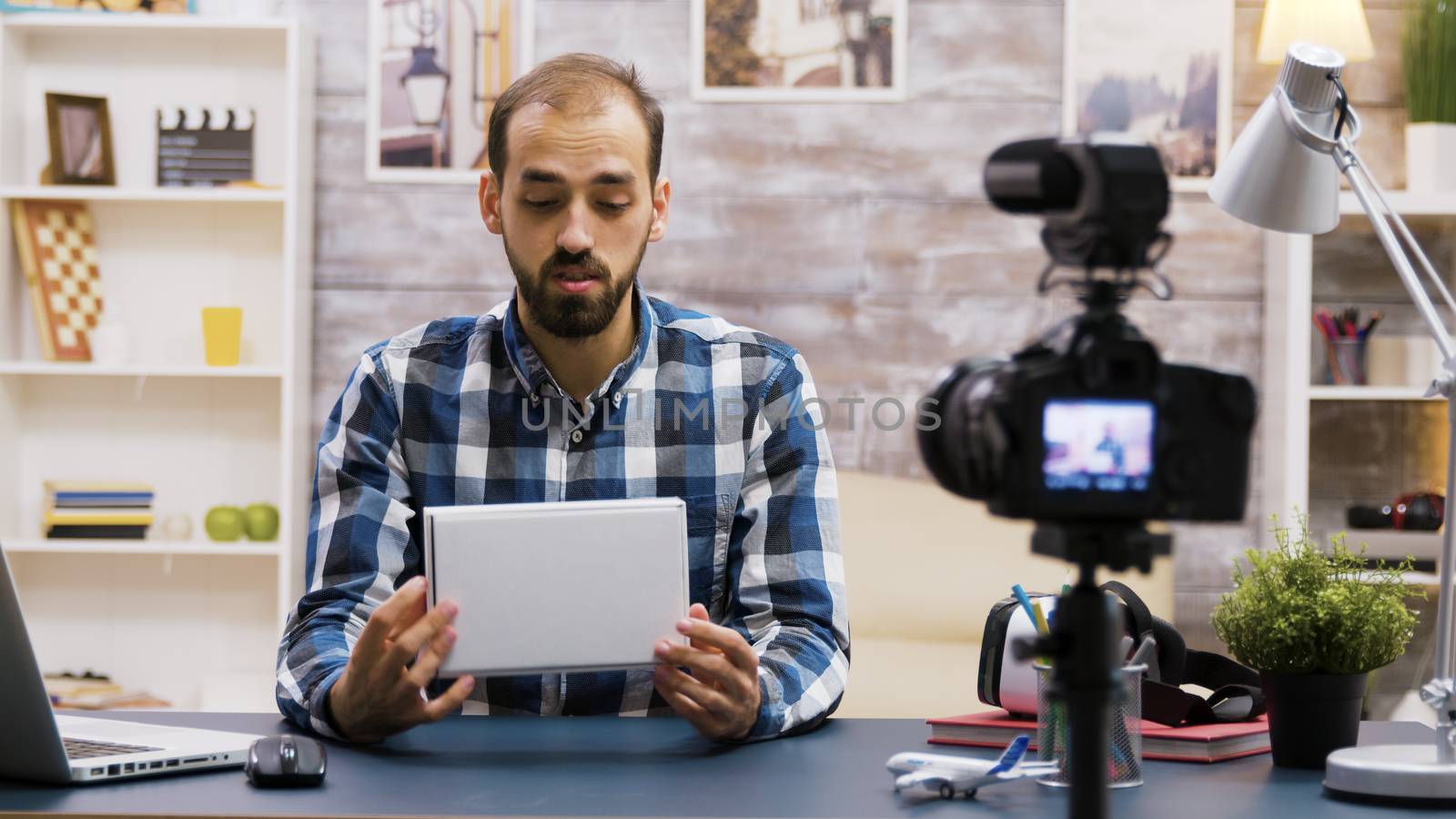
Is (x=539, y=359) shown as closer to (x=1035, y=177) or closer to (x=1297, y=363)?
(x=1035, y=177)

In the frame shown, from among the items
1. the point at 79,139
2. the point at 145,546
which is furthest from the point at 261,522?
the point at 79,139

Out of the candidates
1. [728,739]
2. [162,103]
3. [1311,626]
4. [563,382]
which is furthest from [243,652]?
[1311,626]

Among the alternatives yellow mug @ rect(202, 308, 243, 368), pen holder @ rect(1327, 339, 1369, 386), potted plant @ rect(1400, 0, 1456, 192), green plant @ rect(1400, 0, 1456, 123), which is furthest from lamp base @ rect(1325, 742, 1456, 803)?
yellow mug @ rect(202, 308, 243, 368)

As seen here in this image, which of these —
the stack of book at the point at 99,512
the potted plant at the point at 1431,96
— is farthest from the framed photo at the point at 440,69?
the potted plant at the point at 1431,96

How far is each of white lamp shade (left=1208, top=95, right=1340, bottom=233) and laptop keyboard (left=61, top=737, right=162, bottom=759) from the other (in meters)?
1.03

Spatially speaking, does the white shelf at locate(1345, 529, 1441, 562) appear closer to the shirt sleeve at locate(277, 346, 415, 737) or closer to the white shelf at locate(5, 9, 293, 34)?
the shirt sleeve at locate(277, 346, 415, 737)

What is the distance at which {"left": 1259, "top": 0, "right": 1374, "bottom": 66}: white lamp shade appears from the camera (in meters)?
3.09

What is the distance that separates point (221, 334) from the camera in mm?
3205

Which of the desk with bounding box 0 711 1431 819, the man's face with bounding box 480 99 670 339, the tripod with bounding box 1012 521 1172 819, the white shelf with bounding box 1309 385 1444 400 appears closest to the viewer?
the tripod with bounding box 1012 521 1172 819

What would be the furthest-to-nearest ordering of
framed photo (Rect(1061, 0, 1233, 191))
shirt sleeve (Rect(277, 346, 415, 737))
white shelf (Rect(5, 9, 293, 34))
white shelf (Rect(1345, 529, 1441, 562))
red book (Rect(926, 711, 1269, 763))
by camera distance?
framed photo (Rect(1061, 0, 1233, 191))
white shelf (Rect(5, 9, 293, 34))
white shelf (Rect(1345, 529, 1441, 562))
shirt sleeve (Rect(277, 346, 415, 737))
red book (Rect(926, 711, 1269, 763))

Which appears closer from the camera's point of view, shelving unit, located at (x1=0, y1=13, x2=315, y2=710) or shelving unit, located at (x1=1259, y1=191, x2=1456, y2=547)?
shelving unit, located at (x1=1259, y1=191, x2=1456, y2=547)

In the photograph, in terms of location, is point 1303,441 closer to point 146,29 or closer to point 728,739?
point 728,739

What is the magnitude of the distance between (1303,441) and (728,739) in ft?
7.17

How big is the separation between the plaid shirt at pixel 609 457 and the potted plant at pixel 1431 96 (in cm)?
197
